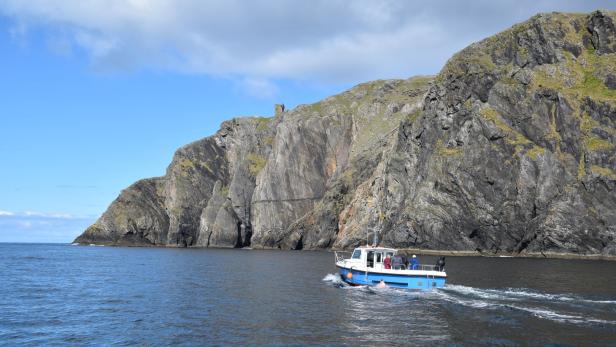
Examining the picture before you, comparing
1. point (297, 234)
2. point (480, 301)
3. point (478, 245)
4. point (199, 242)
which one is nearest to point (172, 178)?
point (199, 242)

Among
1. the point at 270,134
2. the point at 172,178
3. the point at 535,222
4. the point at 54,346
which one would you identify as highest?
the point at 270,134

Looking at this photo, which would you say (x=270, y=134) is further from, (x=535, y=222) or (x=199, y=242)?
(x=535, y=222)

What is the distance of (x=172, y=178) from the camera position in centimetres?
19200

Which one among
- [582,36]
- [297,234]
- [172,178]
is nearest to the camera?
[582,36]

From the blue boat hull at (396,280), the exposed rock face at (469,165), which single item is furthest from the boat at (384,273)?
the exposed rock face at (469,165)

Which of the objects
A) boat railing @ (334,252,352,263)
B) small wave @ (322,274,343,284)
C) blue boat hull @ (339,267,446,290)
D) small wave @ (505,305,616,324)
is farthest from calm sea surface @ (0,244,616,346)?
boat railing @ (334,252,352,263)

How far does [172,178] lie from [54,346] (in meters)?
168

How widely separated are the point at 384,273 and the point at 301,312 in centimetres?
1628

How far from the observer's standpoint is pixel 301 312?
125 feet

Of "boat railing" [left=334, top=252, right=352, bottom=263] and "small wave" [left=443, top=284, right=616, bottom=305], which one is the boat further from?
"boat railing" [left=334, top=252, right=352, bottom=263]

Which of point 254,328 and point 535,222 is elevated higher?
point 535,222

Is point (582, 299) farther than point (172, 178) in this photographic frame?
No

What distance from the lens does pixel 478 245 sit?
111250 mm

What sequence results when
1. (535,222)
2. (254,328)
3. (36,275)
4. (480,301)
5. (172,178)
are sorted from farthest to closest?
(172,178), (535,222), (36,275), (480,301), (254,328)
